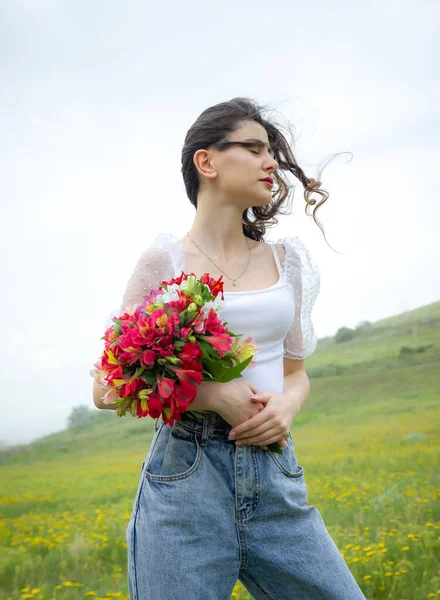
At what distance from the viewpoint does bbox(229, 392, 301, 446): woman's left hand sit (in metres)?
1.66

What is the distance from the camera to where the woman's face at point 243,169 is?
196cm

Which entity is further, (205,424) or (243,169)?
(243,169)

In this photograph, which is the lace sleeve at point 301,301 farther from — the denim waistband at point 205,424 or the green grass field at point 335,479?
the green grass field at point 335,479

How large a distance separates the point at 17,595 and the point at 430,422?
3079mm

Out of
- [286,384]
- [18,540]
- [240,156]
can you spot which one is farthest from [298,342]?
[18,540]

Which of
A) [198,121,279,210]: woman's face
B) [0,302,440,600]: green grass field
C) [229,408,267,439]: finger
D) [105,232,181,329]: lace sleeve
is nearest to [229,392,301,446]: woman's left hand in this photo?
[229,408,267,439]: finger

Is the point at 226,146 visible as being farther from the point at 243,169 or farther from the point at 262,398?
the point at 262,398

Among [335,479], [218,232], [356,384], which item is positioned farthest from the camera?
[356,384]

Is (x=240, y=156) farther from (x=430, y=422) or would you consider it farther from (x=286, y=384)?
(x=430, y=422)

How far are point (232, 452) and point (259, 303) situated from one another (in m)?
0.44

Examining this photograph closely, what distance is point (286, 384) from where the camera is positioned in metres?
2.04

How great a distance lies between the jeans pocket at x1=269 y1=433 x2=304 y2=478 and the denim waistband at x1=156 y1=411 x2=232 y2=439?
0.15 m

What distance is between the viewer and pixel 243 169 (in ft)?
6.42

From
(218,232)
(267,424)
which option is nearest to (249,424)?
(267,424)
